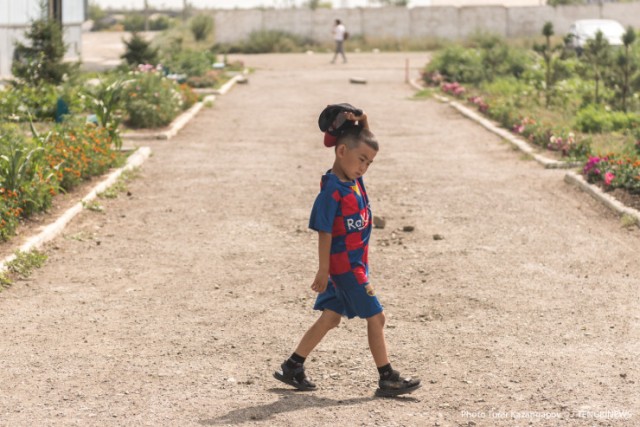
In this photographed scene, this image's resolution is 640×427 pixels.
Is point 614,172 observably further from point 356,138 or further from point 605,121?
point 356,138

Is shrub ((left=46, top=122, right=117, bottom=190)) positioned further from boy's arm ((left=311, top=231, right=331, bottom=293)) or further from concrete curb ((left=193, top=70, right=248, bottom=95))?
concrete curb ((left=193, top=70, right=248, bottom=95))

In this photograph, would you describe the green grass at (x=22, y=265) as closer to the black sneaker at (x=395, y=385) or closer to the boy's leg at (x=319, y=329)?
the boy's leg at (x=319, y=329)

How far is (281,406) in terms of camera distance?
5.57 metres

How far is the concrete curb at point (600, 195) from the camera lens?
10.6 metres

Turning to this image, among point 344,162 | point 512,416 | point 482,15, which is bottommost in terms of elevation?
point 512,416

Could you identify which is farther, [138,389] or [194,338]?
[194,338]

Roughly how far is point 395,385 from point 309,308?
1872mm

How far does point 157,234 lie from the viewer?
10.0m

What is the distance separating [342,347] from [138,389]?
1.39 meters

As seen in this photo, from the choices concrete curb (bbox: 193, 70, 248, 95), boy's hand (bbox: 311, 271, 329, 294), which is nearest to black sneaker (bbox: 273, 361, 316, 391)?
boy's hand (bbox: 311, 271, 329, 294)

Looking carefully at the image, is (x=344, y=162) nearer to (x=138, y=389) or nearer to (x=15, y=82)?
(x=138, y=389)

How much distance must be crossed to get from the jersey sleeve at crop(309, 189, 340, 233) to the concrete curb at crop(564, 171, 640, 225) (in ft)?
18.2

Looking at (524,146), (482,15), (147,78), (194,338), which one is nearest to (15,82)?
(147,78)

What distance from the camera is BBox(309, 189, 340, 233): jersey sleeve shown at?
5.51 m
